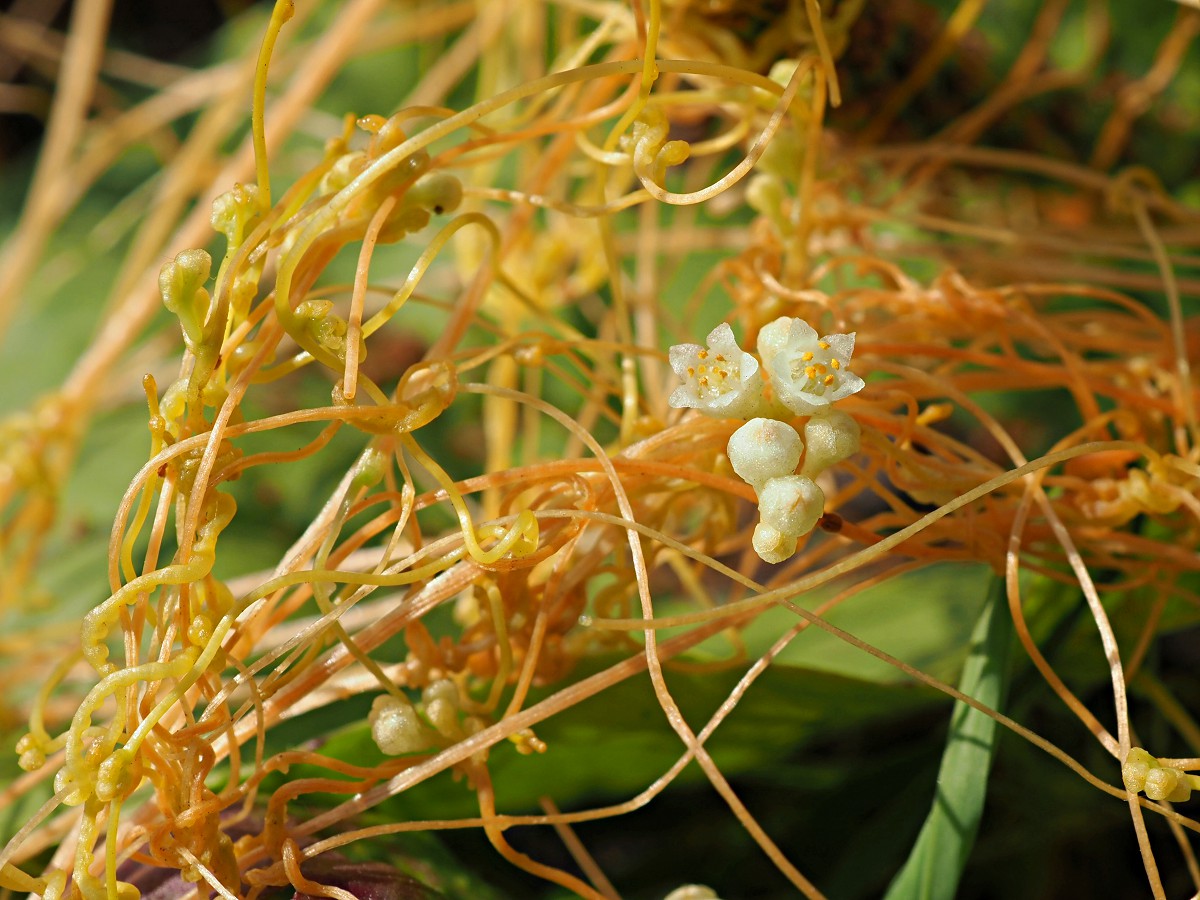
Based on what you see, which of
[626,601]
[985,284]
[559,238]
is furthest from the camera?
[559,238]

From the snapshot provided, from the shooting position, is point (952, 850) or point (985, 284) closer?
point (952, 850)

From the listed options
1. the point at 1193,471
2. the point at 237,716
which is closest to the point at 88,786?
the point at 237,716

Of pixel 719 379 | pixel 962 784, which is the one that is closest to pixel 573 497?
pixel 719 379

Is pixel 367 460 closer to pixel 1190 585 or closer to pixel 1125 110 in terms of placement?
pixel 1190 585

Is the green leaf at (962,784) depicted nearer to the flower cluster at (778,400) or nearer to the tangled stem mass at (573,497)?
the tangled stem mass at (573,497)

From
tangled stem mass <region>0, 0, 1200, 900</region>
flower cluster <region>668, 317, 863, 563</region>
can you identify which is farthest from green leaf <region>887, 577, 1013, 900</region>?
flower cluster <region>668, 317, 863, 563</region>

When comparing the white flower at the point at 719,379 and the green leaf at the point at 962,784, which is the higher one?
the white flower at the point at 719,379

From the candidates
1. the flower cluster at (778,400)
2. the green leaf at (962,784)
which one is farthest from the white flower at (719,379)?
the green leaf at (962,784)
